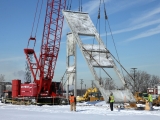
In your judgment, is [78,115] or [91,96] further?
[91,96]

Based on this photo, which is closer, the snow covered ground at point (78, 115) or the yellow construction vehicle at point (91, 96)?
the snow covered ground at point (78, 115)

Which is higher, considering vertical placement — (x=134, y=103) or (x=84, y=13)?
(x=84, y=13)

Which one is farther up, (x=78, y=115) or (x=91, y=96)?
(x=91, y=96)

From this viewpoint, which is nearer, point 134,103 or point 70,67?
point 134,103

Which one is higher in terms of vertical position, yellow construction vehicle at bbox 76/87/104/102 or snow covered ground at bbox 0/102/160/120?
yellow construction vehicle at bbox 76/87/104/102

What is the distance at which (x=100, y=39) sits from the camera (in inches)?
Result: 1126

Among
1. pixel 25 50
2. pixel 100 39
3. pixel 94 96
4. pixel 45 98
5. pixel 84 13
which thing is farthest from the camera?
pixel 94 96

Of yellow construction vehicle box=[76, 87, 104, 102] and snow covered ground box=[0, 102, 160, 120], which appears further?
yellow construction vehicle box=[76, 87, 104, 102]

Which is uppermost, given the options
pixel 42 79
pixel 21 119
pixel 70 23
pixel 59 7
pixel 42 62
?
pixel 59 7

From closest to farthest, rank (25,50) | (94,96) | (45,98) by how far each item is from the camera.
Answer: (45,98) < (25,50) < (94,96)

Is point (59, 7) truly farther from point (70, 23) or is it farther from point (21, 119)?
point (21, 119)

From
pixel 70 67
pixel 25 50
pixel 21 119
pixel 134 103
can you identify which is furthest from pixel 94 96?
pixel 21 119

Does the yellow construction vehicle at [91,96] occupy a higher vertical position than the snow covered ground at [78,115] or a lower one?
higher

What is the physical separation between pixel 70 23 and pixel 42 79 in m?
10.7
